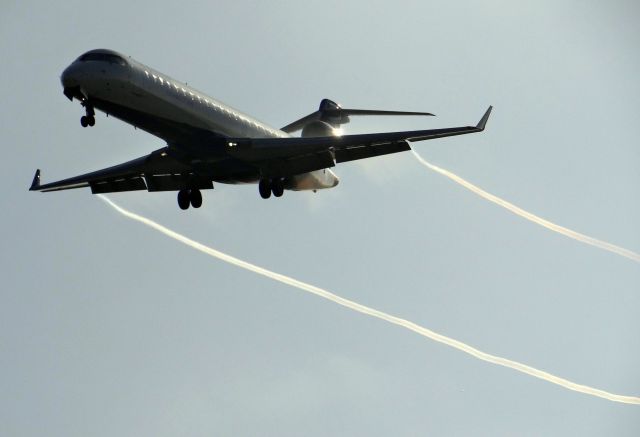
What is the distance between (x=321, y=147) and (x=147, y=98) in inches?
331

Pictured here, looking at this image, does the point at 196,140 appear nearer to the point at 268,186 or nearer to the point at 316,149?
the point at 268,186

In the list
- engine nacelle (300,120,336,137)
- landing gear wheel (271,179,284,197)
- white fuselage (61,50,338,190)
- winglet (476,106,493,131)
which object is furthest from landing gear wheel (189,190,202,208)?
winglet (476,106,493,131)

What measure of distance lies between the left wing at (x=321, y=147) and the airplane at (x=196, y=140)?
5 centimetres

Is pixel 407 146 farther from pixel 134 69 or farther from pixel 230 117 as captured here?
pixel 134 69

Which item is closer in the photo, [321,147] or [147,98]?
[147,98]

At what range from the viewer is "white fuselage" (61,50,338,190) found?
50.8 m

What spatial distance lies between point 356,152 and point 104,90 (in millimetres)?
12098

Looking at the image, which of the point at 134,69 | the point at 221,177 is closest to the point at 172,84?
the point at 134,69

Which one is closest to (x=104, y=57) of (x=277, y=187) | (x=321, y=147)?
(x=321, y=147)

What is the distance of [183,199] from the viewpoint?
58.9m

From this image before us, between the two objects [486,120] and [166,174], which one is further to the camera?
[166,174]

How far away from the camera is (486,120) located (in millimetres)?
50375

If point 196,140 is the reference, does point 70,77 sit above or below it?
above

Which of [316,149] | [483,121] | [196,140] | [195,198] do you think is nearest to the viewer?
[483,121]
